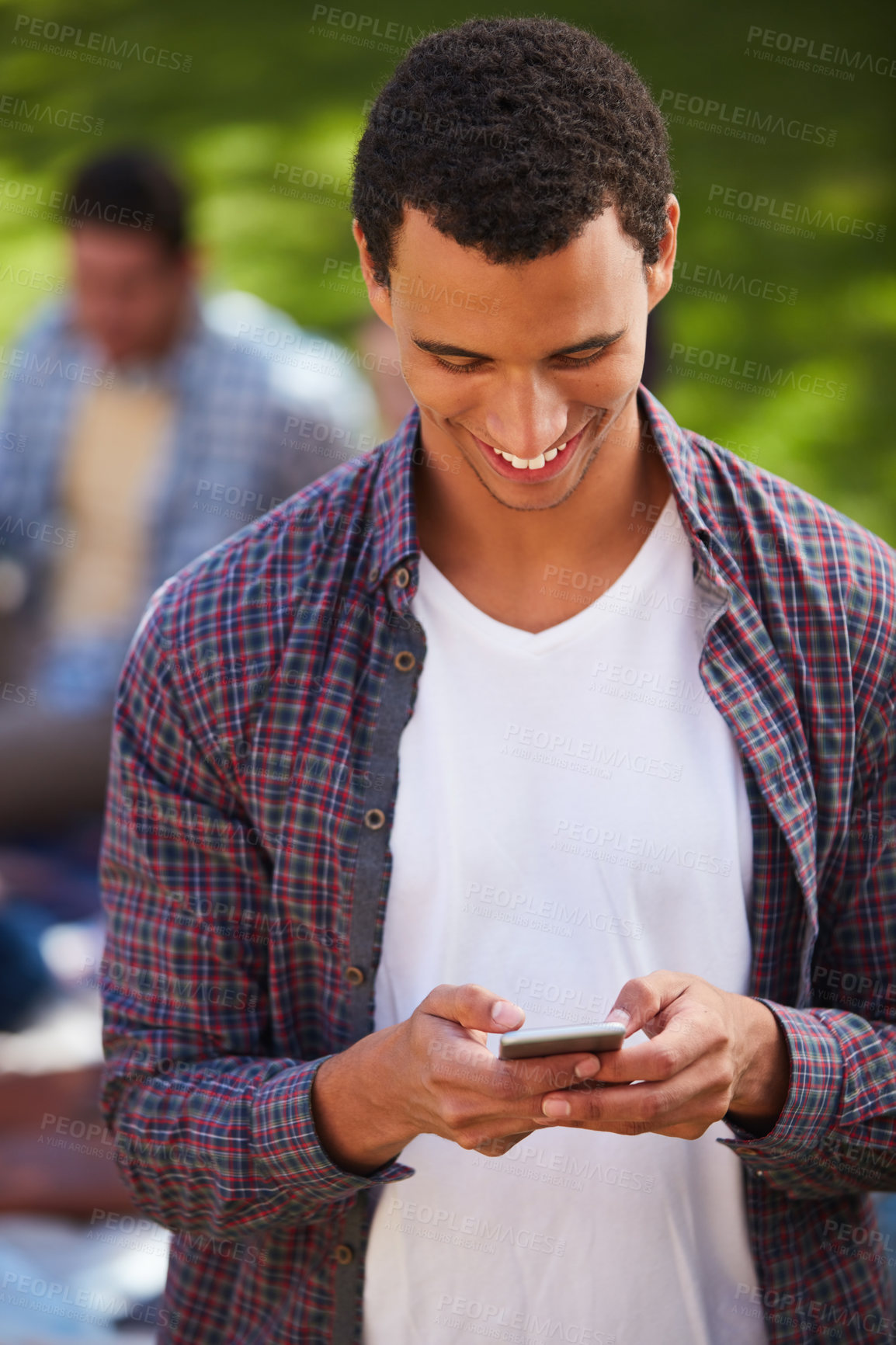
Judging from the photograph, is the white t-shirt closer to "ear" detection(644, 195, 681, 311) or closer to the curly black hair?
"ear" detection(644, 195, 681, 311)

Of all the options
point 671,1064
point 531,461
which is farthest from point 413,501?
point 671,1064

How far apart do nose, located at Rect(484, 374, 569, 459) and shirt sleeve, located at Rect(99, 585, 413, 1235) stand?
0.54 m

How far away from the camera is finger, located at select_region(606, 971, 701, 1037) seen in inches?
60.8

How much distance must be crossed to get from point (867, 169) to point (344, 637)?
206 inches

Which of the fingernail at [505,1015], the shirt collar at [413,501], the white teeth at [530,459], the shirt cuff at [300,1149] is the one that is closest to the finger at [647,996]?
the fingernail at [505,1015]

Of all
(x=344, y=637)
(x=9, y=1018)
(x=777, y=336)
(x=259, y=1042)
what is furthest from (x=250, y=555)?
(x=777, y=336)

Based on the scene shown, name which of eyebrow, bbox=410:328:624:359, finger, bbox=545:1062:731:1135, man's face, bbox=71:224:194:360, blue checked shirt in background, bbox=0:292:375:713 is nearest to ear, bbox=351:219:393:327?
eyebrow, bbox=410:328:624:359

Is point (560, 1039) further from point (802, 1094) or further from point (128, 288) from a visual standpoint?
point (128, 288)

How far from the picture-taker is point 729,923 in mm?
1761

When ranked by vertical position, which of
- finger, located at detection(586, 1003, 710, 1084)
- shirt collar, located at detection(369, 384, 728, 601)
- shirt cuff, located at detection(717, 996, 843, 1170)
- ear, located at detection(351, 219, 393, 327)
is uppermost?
ear, located at detection(351, 219, 393, 327)

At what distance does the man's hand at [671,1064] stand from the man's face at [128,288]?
3.27 metres

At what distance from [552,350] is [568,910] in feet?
2.29

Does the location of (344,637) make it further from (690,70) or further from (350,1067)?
(690,70)

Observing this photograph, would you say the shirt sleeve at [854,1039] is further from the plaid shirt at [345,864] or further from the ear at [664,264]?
the ear at [664,264]
